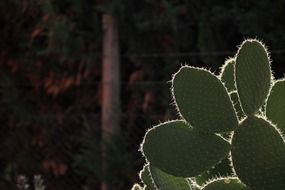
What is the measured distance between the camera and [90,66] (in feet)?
20.9

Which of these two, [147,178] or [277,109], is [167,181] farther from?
[277,109]

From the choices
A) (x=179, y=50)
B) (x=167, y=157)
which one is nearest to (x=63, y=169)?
(x=179, y=50)

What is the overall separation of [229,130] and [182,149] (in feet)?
0.28

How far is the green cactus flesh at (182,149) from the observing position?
1.25 meters

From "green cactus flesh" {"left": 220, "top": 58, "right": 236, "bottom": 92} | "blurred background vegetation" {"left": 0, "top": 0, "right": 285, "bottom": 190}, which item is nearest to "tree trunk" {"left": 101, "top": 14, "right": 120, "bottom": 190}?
"blurred background vegetation" {"left": 0, "top": 0, "right": 285, "bottom": 190}

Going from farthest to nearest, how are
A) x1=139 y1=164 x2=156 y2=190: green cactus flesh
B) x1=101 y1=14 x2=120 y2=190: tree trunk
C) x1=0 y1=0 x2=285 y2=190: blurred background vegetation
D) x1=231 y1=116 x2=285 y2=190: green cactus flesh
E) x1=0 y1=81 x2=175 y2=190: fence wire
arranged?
x1=101 y1=14 x2=120 y2=190: tree trunk → x1=0 y1=81 x2=175 y2=190: fence wire → x1=0 y1=0 x2=285 y2=190: blurred background vegetation → x1=139 y1=164 x2=156 y2=190: green cactus flesh → x1=231 y1=116 x2=285 y2=190: green cactus flesh

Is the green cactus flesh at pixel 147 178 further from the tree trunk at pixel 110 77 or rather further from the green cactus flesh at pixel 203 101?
the tree trunk at pixel 110 77

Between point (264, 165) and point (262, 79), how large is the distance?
126 millimetres

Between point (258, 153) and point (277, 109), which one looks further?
point (277, 109)

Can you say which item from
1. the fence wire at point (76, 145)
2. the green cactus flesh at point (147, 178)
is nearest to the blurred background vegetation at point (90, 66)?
the fence wire at point (76, 145)

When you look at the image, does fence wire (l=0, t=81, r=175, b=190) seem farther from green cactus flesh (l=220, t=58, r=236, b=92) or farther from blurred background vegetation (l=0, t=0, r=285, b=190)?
green cactus flesh (l=220, t=58, r=236, b=92)

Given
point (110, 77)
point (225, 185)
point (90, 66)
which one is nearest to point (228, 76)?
point (225, 185)

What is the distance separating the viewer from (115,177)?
5.93m

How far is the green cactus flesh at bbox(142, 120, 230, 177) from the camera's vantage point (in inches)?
49.3
